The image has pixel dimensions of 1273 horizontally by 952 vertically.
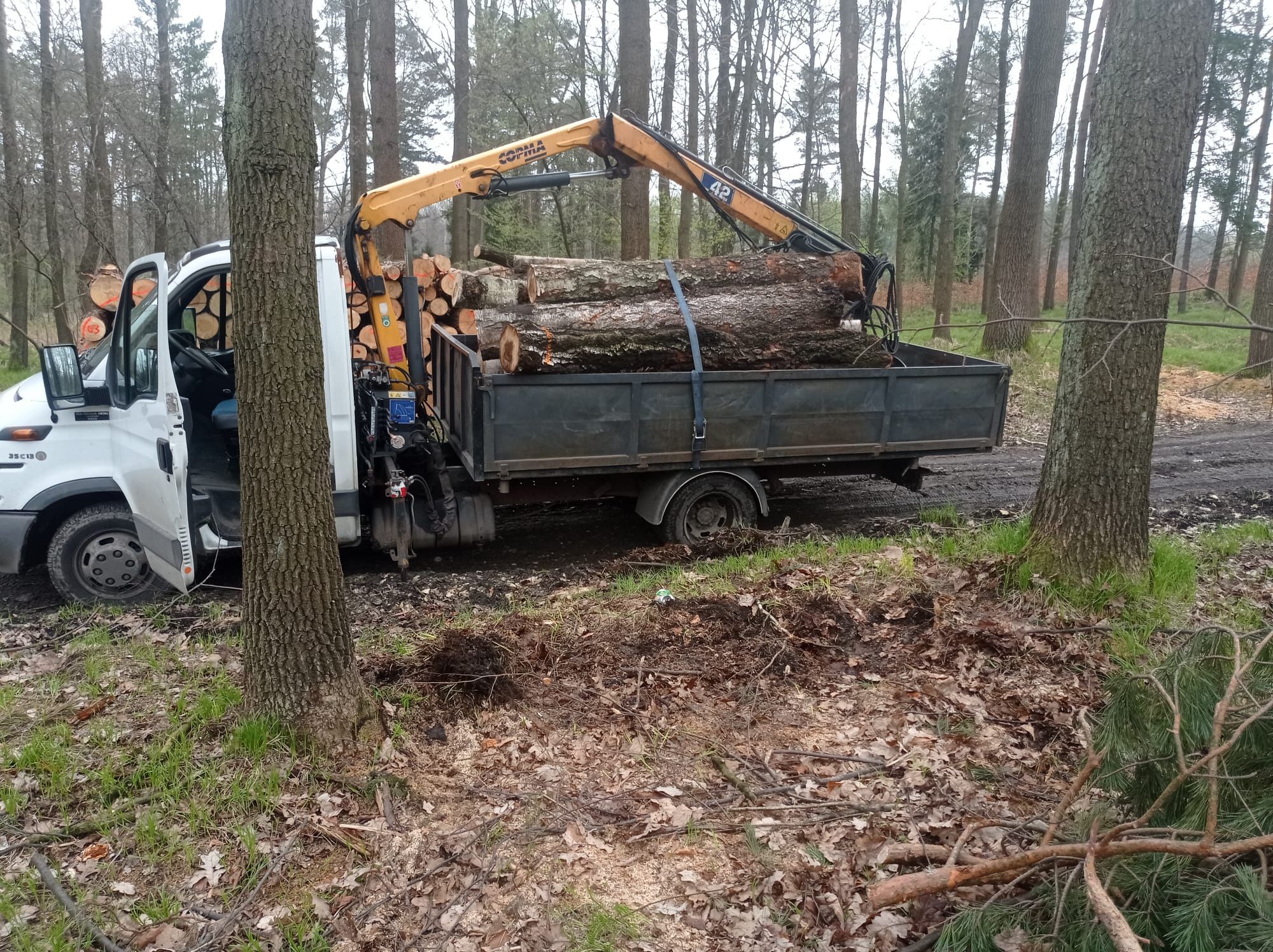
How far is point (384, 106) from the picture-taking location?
12977 millimetres

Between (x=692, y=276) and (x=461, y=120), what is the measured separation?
1182cm

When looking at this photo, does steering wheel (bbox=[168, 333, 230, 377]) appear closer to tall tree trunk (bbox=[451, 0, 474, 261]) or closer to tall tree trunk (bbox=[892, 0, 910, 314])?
tall tree trunk (bbox=[451, 0, 474, 261])

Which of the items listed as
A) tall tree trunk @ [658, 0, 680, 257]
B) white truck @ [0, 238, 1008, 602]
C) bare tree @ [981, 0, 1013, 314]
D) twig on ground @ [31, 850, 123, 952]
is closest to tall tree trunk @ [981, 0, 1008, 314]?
bare tree @ [981, 0, 1013, 314]

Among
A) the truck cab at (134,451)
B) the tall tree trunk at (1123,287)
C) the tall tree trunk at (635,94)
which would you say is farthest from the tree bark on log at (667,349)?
the tall tree trunk at (635,94)

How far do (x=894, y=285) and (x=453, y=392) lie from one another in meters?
4.12

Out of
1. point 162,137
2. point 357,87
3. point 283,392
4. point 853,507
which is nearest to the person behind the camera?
point 283,392

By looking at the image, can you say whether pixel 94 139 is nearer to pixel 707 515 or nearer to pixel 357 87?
pixel 357 87

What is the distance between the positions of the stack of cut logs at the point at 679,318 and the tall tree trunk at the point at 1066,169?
19.6 m

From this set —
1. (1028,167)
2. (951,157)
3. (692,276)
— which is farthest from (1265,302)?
(692,276)

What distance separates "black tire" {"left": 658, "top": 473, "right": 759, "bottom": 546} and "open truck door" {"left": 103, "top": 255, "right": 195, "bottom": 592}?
350cm

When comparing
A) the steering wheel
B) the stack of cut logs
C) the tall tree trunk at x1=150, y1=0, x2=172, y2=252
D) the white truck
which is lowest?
the white truck

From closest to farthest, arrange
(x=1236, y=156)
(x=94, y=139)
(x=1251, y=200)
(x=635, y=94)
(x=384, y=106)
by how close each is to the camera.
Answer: (x=635, y=94) → (x=384, y=106) → (x=94, y=139) → (x=1251, y=200) → (x=1236, y=156)

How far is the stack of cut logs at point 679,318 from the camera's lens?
6613 millimetres

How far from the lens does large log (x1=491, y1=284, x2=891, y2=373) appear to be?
654cm
